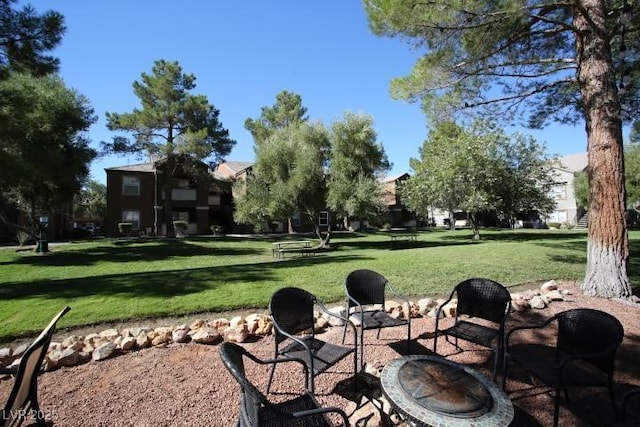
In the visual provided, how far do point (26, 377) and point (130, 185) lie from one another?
32564mm


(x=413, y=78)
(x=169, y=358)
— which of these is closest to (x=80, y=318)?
(x=169, y=358)

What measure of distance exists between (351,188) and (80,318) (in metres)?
12.4

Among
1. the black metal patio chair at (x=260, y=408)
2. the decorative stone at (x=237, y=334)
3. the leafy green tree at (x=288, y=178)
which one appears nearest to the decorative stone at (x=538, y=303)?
the decorative stone at (x=237, y=334)

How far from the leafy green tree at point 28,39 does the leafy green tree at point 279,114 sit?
1127 inches

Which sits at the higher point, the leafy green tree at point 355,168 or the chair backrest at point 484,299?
the leafy green tree at point 355,168

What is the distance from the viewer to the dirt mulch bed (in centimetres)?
286

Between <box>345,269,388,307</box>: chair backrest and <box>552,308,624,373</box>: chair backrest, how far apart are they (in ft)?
6.35

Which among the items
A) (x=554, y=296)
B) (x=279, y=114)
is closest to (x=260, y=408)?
(x=554, y=296)

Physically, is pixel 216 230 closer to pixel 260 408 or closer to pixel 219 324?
pixel 219 324

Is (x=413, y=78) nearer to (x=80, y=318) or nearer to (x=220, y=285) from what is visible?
(x=220, y=285)

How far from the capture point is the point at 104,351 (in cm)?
400

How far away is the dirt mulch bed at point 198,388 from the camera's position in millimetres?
2859

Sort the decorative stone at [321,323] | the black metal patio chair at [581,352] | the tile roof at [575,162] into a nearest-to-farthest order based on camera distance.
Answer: the black metal patio chair at [581,352] < the decorative stone at [321,323] < the tile roof at [575,162]

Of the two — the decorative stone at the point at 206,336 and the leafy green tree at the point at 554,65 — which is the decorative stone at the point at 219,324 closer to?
the decorative stone at the point at 206,336
